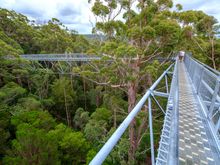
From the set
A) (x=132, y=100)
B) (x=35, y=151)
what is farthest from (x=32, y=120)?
(x=132, y=100)

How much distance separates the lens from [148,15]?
928cm

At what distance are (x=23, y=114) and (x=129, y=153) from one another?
7098mm

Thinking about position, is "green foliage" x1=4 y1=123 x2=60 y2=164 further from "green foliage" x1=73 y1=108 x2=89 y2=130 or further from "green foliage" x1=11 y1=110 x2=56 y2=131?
"green foliage" x1=73 y1=108 x2=89 y2=130

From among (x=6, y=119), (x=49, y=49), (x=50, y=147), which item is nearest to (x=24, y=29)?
(x=49, y=49)

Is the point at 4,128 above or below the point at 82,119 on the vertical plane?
above

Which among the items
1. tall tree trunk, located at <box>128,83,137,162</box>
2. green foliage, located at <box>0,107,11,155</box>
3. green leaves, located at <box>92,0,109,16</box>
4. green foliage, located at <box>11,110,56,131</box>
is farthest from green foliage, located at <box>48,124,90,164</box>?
green leaves, located at <box>92,0,109,16</box>

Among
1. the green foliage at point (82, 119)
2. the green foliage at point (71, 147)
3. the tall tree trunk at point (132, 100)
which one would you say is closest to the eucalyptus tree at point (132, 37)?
the tall tree trunk at point (132, 100)

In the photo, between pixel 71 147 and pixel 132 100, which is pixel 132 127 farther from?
pixel 71 147

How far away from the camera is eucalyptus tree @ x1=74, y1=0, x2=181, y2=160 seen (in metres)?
8.77

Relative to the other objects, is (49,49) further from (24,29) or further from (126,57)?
(126,57)

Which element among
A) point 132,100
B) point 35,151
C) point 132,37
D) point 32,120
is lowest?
point 35,151

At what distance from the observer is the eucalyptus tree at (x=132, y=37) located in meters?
8.77

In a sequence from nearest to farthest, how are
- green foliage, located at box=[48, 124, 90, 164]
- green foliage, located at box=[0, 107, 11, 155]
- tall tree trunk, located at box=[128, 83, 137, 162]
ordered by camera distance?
tall tree trunk, located at box=[128, 83, 137, 162] < green foliage, located at box=[48, 124, 90, 164] < green foliage, located at box=[0, 107, 11, 155]

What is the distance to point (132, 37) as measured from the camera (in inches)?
363
